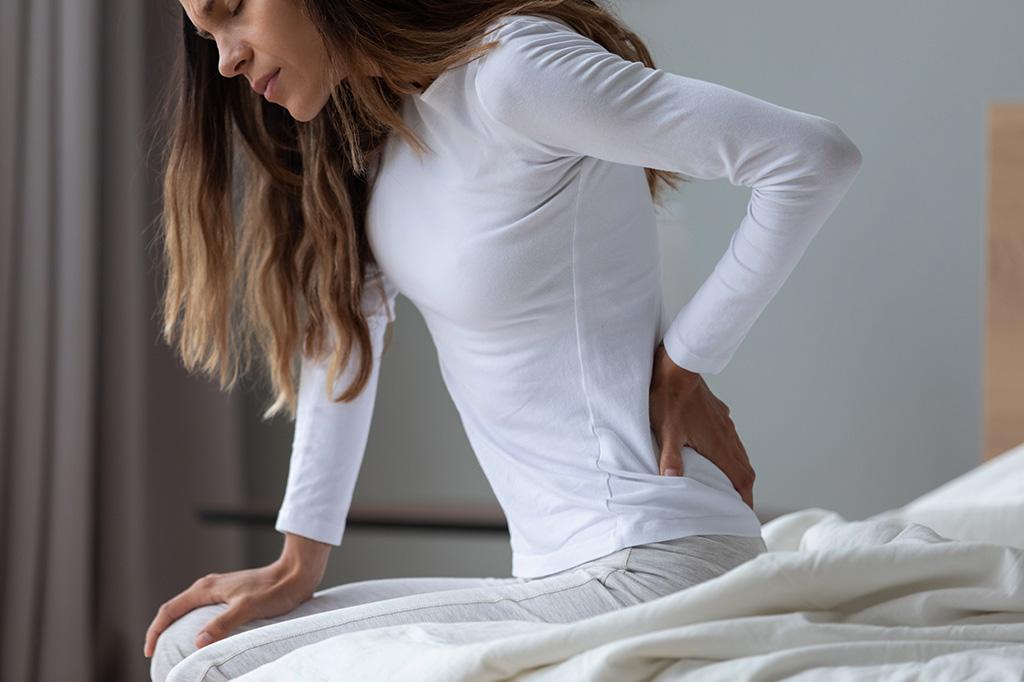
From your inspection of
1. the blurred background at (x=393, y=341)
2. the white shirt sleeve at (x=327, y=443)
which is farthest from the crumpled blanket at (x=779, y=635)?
the blurred background at (x=393, y=341)

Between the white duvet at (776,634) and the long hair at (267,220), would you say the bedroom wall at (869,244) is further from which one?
the white duvet at (776,634)

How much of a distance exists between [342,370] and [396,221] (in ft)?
0.71

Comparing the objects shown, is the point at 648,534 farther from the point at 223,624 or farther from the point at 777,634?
the point at 223,624

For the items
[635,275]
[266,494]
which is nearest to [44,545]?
[266,494]

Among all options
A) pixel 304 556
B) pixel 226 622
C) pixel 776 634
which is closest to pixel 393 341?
pixel 304 556

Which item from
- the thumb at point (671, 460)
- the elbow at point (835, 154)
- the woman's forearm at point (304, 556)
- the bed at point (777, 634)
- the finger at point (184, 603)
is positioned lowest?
the finger at point (184, 603)

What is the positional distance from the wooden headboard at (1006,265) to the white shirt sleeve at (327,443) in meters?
1.67

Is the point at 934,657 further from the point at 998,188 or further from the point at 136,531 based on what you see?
the point at 136,531

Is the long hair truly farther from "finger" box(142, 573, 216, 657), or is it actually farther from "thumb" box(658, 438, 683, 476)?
"thumb" box(658, 438, 683, 476)

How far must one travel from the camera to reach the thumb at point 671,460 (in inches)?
43.2

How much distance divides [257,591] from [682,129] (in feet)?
2.12

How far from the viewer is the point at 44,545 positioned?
8.71ft

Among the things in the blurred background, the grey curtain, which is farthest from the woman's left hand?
the grey curtain

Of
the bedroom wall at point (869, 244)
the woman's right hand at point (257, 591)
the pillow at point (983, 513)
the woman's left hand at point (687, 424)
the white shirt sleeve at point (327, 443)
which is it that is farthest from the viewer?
the bedroom wall at point (869, 244)
